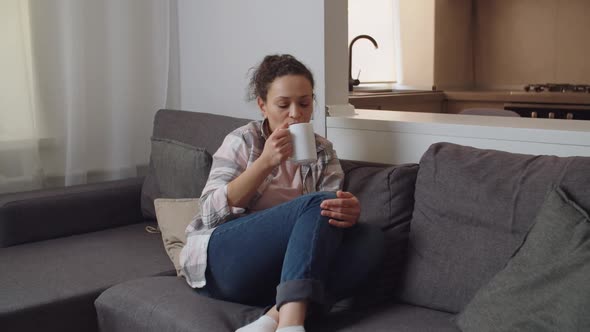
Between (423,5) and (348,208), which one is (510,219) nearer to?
(348,208)

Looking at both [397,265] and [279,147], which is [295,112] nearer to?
[279,147]

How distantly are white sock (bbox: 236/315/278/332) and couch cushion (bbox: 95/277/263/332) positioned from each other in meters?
0.07

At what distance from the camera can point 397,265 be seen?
184 cm

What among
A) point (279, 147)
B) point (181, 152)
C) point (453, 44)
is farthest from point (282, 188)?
point (453, 44)

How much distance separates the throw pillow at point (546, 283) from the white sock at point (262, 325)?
42 centimetres

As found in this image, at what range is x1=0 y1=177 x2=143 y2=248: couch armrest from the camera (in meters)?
2.40

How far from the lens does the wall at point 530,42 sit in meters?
4.42

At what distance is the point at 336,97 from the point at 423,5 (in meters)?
2.24

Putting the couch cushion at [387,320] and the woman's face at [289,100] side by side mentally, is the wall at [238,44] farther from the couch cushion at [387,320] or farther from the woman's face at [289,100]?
the couch cushion at [387,320]

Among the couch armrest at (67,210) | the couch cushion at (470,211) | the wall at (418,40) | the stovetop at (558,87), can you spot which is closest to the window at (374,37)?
the wall at (418,40)

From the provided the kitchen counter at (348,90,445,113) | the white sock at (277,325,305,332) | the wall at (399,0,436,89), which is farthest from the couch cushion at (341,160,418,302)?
the wall at (399,0,436,89)

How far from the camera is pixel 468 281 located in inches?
65.9

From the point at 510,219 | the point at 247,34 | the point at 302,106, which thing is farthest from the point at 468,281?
the point at 247,34

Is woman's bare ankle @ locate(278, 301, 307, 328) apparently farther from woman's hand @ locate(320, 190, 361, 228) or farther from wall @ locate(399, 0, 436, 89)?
wall @ locate(399, 0, 436, 89)
